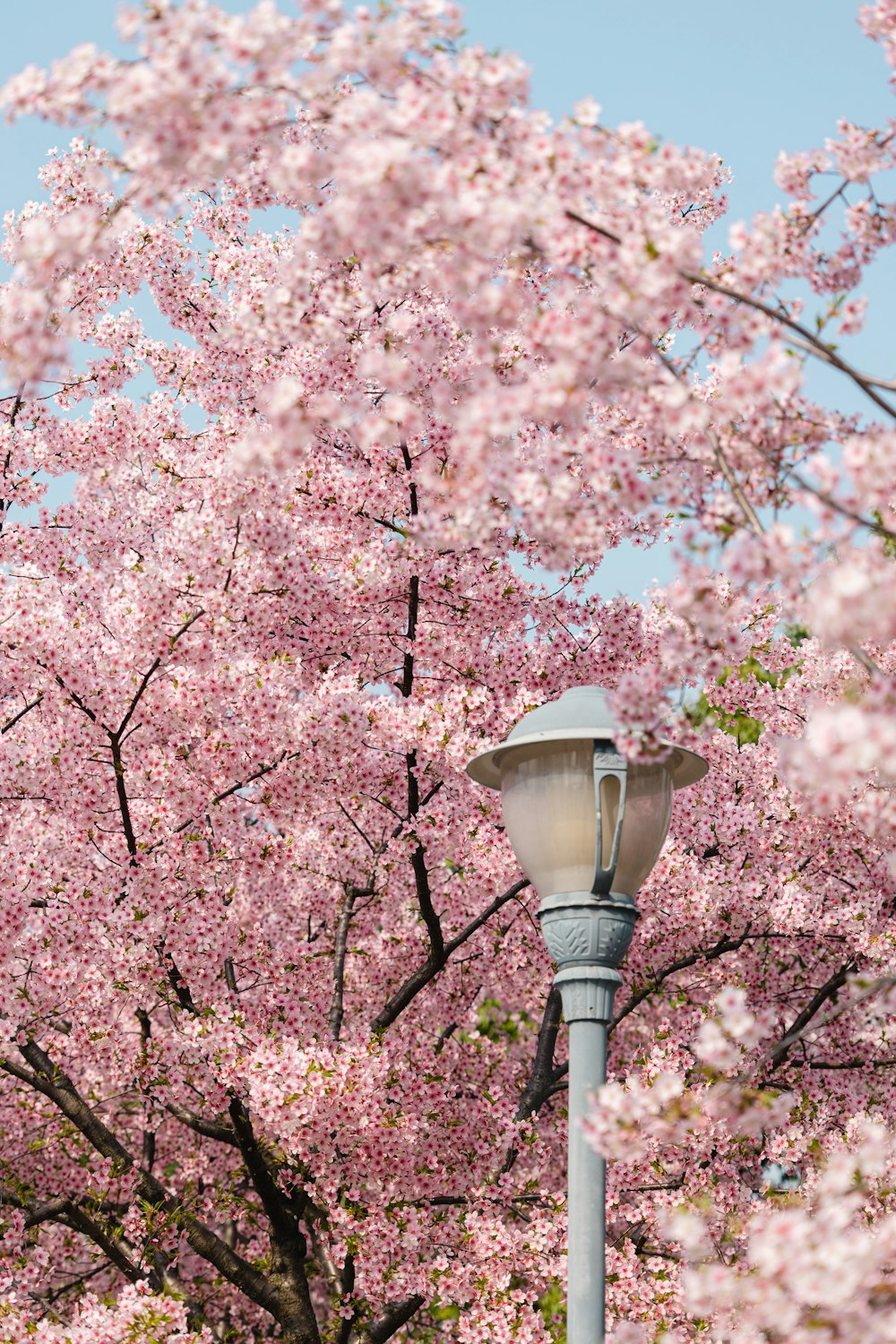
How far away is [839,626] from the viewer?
3600mm

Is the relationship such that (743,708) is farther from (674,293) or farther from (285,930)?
(674,293)

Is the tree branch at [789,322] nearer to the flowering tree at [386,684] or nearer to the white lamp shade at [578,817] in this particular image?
the flowering tree at [386,684]

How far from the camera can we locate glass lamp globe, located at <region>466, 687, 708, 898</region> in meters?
5.65

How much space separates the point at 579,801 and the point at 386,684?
18.2 feet

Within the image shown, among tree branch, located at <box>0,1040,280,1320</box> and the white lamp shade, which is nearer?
the white lamp shade

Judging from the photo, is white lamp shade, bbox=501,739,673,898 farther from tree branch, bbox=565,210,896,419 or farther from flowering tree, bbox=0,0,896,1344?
tree branch, bbox=565,210,896,419

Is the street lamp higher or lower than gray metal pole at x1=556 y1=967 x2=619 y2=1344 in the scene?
higher

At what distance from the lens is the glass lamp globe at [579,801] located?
223 inches

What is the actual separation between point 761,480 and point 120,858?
6022 mm

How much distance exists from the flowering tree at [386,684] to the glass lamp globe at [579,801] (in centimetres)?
33

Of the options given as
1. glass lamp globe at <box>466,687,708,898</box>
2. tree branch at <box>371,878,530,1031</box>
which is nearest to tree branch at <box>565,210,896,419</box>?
glass lamp globe at <box>466,687,708,898</box>

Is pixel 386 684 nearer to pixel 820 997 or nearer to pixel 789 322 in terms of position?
pixel 820 997

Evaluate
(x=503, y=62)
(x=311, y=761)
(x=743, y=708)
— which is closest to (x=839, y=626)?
(x=503, y=62)

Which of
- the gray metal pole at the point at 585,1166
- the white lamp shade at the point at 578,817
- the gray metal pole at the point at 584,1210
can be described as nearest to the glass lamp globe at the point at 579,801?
the white lamp shade at the point at 578,817
